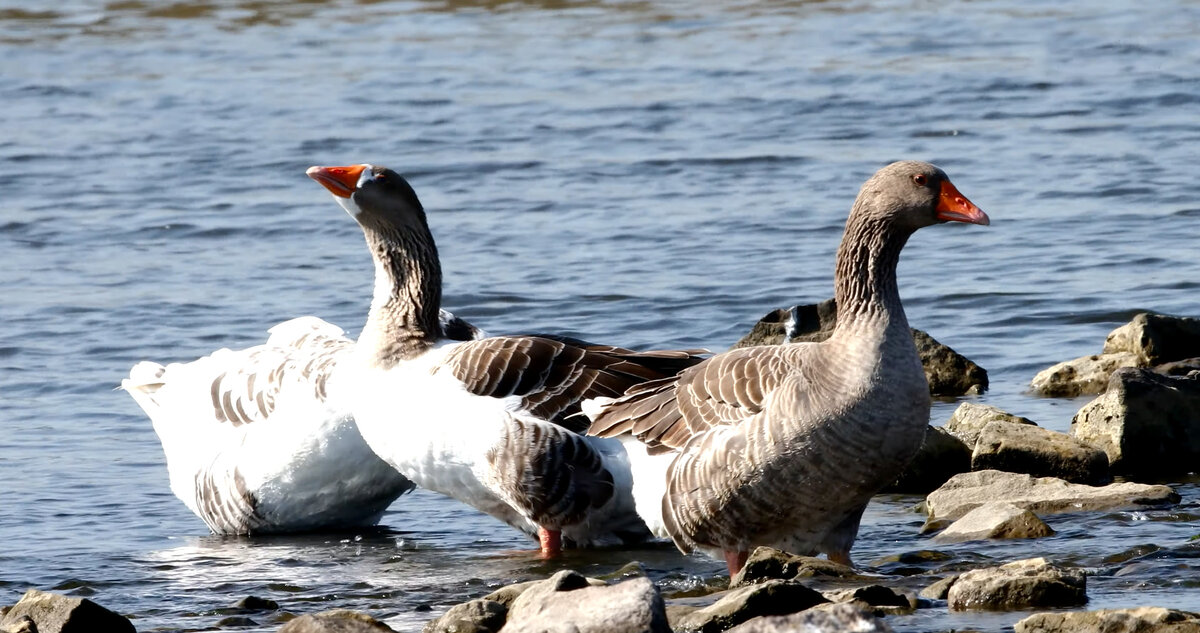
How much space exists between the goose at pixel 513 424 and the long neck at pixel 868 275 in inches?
45.0

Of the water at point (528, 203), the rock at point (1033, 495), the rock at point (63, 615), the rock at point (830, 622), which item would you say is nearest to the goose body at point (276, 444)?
the water at point (528, 203)

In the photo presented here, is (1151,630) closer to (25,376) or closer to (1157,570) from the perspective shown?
(1157,570)

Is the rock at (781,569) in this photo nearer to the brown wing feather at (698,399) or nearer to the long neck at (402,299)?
the brown wing feather at (698,399)

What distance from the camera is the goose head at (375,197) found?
898cm

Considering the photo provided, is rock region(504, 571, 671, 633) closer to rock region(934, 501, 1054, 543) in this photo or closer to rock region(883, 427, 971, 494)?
rock region(934, 501, 1054, 543)

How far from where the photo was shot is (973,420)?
935cm

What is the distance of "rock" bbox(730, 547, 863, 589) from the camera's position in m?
7.04

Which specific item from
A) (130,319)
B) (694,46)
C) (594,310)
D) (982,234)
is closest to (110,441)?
(130,319)

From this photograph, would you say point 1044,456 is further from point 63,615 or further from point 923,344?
point 63,615

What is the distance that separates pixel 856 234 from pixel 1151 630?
7.70 ft

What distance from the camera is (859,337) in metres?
7.30

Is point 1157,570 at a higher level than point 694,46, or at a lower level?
lower

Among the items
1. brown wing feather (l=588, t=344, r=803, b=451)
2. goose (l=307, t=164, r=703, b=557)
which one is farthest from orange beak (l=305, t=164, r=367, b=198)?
brown wing feather (l=588, t=344, r=803, b=451)

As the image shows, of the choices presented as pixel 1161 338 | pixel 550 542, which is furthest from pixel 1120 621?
pixel 1161 338
